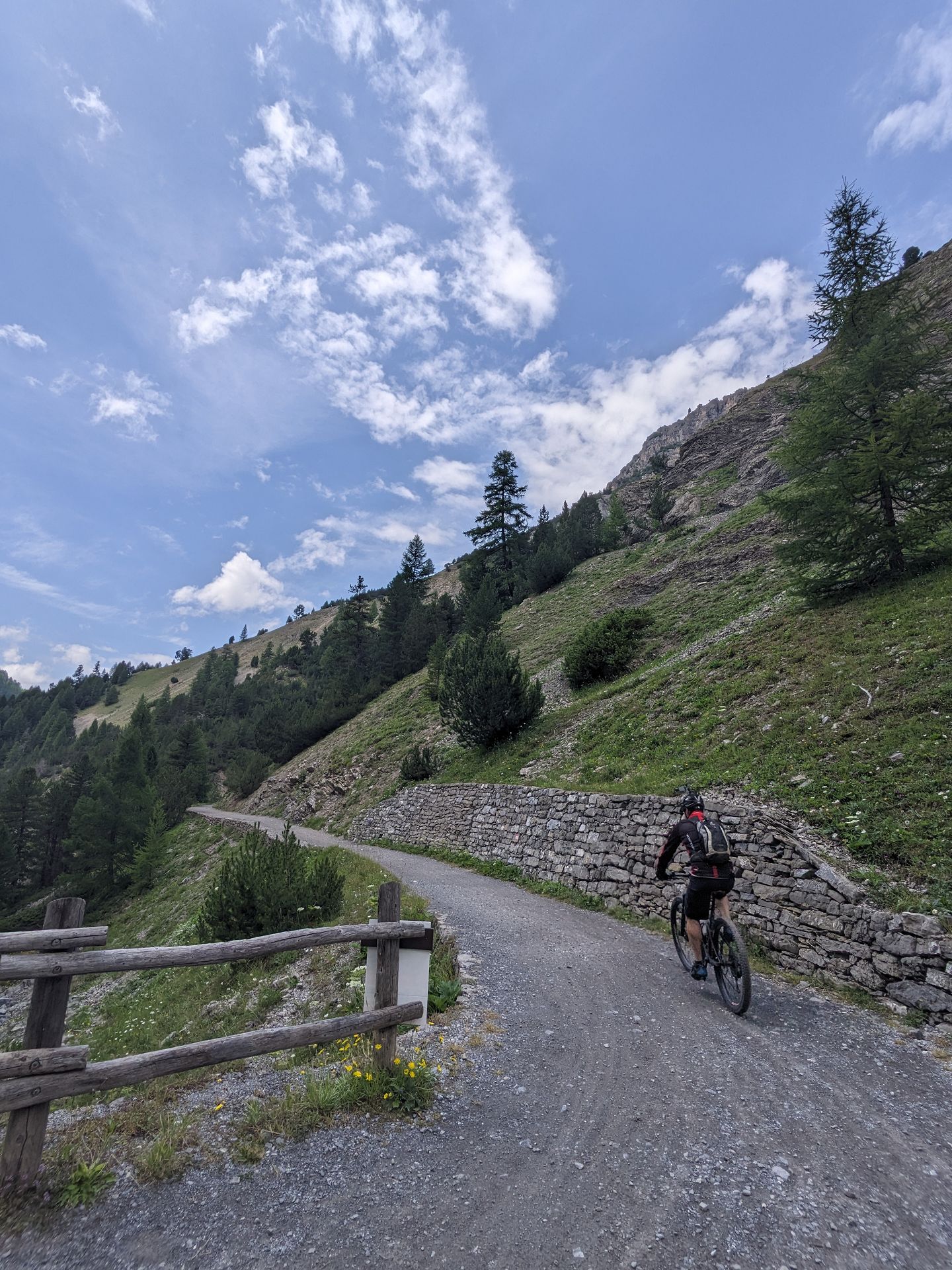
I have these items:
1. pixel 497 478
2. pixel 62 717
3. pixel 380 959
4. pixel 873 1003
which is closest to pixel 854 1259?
pixel 380 959

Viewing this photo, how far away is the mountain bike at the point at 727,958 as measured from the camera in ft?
18.9

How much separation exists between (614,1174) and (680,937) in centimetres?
444

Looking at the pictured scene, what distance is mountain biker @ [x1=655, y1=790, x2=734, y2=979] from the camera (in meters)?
6.18

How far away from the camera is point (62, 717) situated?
139375mm

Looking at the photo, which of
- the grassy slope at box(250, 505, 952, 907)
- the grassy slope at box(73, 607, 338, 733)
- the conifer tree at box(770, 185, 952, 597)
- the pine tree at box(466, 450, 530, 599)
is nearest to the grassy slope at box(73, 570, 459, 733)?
the grassy slope at box(73, 607, 338, 733)

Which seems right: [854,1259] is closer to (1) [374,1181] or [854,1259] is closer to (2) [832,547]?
(1) [374,1181]

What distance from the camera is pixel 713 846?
20.1 feet

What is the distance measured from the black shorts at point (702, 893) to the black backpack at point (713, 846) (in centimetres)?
20

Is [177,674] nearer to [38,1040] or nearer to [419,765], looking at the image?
[419,765]

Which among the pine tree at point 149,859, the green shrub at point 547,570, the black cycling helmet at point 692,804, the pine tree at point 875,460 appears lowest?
the pine tree at point 149,859

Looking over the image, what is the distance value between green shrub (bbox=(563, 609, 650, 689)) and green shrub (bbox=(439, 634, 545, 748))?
2.74 meters

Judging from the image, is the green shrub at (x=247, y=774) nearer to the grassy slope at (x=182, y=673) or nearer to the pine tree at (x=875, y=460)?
the pine tree at (x=875, y=460)

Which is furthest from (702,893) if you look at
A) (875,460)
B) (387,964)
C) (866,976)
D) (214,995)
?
(875,460)

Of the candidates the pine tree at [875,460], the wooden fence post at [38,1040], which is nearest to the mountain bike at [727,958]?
the wooden fence post at [38,1040]
